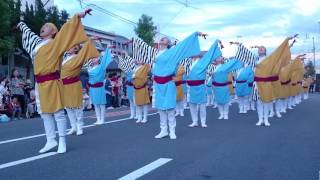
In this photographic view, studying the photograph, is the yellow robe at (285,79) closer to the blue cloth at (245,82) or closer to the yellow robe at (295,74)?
the yellow robe at (295,74)

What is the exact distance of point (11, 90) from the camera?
16.7 meters

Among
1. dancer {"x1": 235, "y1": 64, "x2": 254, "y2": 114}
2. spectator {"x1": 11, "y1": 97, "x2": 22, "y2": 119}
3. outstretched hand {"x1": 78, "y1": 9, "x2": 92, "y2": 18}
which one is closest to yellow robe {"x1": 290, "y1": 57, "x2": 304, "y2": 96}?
dancer {"x1": 235, "y1": 64, "x2": 254, "y2": 114}

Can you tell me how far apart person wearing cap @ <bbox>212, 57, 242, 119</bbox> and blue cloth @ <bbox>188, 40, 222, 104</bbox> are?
9.16ft

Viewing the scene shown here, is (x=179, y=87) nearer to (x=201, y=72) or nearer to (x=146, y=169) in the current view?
(x=201, y=72)

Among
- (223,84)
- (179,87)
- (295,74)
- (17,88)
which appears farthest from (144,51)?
(295,74)

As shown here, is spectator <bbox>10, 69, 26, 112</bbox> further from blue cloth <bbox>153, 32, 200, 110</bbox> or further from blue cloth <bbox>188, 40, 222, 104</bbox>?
blue cloth <bbox>153, 32, 200, 110</bbox>

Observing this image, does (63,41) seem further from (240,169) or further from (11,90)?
(11,90)

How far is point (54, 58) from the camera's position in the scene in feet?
25.0

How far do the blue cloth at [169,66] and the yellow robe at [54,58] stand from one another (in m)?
2.23

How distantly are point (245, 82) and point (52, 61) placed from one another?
1056 cm

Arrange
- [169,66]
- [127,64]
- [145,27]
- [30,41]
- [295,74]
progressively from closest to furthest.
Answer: [30,41], [169,66], [127,64], [295,74], [145,27]

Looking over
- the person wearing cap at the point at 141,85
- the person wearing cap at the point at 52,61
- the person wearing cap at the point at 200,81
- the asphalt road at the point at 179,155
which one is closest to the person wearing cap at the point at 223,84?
the person wearing cap at the point at 141,85

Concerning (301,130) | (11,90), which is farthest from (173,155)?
(11,90)

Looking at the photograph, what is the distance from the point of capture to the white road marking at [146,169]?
19.6 feet
